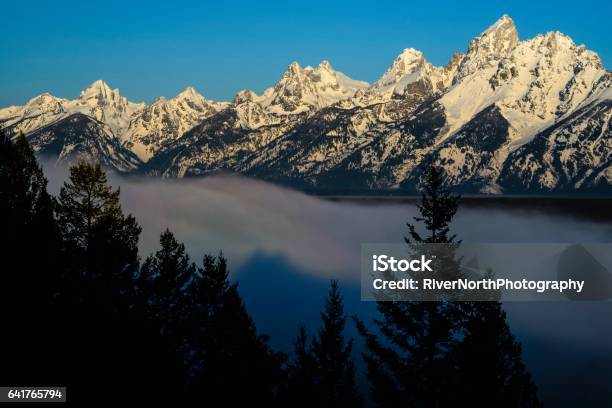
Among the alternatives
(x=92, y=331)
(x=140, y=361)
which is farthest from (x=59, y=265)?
(x=140, y=361)

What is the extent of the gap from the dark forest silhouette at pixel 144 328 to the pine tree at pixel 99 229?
0.40ft

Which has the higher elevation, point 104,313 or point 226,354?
point 104,313

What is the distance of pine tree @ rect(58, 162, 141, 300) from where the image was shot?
2504 inches

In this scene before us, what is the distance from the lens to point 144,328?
1911 inches

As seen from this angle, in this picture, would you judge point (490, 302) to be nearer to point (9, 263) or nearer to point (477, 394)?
point (477, 394)

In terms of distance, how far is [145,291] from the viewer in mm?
68438

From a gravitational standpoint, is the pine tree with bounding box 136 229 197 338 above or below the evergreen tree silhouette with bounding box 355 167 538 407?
above

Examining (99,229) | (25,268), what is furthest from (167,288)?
(25,268)

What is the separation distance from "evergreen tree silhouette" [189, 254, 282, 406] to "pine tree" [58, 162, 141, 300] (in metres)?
6.86

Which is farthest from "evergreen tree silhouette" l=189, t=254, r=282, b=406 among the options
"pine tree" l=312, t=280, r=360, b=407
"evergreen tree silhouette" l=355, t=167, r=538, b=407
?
"evergreen tree silhouette" l=355, t=167, r=538, b=407

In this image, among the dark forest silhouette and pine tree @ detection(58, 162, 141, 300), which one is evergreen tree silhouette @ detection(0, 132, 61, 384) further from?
pine tree @ detection(58, 162, 141, 300)

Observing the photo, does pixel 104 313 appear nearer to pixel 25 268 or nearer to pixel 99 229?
pixel 25 268

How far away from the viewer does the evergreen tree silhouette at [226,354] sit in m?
51.7

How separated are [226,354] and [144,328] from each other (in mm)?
8803
